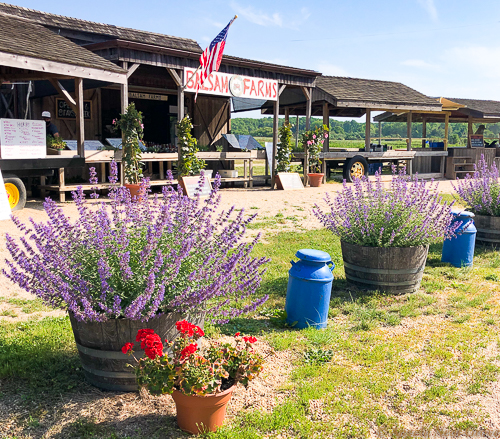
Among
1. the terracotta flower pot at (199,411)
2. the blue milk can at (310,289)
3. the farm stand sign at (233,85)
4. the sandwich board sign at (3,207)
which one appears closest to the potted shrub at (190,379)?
the terracotta flower pot at (199,411)

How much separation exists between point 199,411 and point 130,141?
964cm

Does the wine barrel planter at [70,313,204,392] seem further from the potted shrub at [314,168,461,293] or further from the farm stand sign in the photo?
the farm stand sign

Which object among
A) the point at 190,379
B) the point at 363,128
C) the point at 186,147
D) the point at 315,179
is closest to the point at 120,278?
the point at 190,379

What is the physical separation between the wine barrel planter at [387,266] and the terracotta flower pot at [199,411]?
9.64 feet

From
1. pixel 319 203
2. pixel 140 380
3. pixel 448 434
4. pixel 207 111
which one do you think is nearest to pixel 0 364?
pixel 140 380

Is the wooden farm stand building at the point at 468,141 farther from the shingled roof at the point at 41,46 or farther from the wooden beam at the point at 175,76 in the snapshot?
the shingled roof at the point at 41,46

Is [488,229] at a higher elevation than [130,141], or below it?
below

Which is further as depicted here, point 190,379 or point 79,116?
point 79,116

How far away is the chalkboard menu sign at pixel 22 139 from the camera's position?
9.89 meters

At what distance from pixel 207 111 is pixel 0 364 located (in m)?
15.1

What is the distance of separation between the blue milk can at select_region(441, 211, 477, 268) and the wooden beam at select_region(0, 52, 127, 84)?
26.1ft

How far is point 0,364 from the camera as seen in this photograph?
3.69 m

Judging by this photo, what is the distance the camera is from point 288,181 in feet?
52.0

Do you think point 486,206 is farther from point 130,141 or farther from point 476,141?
point 476,141
